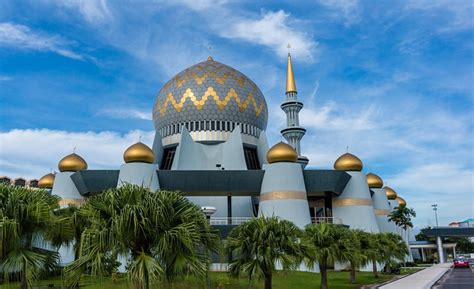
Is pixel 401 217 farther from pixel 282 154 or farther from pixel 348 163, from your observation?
pixel 282 154

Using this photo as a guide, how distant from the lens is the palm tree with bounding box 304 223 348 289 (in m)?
21.1

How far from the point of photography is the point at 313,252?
18219mm

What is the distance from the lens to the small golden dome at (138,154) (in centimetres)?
3822

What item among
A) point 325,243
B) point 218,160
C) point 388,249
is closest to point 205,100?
point 218,160

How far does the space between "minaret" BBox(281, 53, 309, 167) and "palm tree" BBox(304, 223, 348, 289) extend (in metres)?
39.8

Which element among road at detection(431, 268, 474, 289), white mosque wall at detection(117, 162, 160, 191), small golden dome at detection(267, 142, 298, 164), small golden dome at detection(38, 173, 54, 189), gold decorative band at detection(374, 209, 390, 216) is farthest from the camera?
gold decorative band at detection(374, 209, 390, 216)

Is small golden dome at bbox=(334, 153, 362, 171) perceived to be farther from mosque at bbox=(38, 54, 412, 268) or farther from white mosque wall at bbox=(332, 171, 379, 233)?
white mosque wall at bbox=(332, 171, 379, 233)

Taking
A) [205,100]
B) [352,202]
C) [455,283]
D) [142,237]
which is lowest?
[455,283]

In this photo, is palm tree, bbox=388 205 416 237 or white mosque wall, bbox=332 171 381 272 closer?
white mosque wall, bbox=332 171 381 272

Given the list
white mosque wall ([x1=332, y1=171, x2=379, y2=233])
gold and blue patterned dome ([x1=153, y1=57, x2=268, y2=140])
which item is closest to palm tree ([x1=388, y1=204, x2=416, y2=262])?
white mosque wall ([x1=332, y1=171, x2=379, y2=233])

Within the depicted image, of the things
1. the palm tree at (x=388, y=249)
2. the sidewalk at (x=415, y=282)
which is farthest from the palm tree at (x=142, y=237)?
the palm tree at (x=388, y=249)

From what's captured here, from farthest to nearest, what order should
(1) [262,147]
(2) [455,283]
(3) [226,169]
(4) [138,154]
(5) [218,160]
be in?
(1) [262,147] → (5) [218,160] → (3) [226,169] → (4) [138,154] → (2) [455,283]

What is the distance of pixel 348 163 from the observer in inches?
1731

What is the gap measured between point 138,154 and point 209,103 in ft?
41.8
